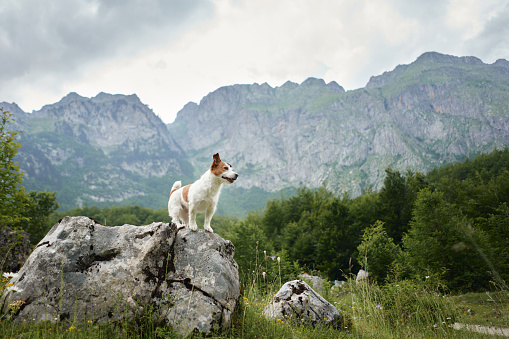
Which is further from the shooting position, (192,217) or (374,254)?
(374,254)

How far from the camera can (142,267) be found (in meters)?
5.80

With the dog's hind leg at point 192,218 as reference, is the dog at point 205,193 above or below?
above

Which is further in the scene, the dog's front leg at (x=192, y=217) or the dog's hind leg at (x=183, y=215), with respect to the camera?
the dog's hind leg at (x=183, y=215)

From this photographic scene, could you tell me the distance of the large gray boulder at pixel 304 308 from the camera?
847 centimetres

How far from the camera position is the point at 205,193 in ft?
22.4

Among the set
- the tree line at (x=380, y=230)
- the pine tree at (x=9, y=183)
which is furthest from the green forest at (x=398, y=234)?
the pine tree at (x=9, y=183)

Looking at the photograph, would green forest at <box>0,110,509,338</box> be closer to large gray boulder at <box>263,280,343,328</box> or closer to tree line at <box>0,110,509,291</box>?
tree line at <box>0,110,509,291</box>

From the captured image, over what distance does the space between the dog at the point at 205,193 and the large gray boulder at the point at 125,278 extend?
0.70 metres

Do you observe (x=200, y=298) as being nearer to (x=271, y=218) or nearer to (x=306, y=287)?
(x=306, y=287)

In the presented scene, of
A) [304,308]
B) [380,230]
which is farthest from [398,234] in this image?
[304,308]

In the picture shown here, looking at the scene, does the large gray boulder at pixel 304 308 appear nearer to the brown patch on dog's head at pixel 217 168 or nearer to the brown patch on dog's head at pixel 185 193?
the brown patch on dog's head at pixel 185 193

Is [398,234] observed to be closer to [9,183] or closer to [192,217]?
[192,217]

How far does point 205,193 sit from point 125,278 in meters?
2.54

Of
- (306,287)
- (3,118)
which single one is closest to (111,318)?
(306,287)
